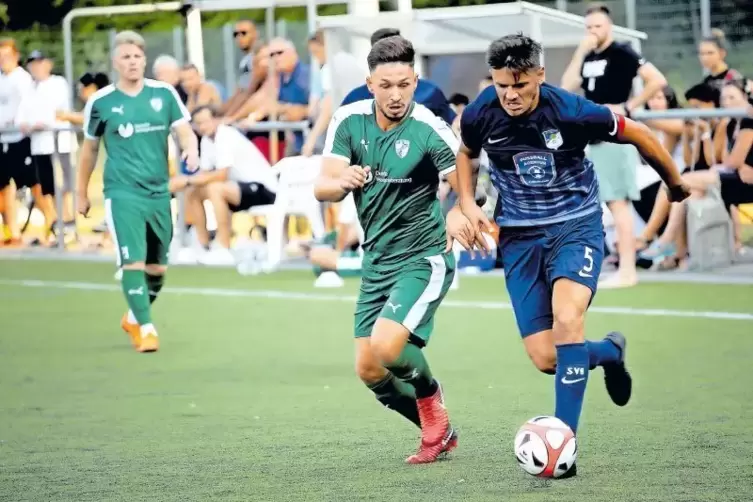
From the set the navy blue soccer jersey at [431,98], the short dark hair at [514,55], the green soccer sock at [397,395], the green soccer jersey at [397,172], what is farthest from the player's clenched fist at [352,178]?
the navy blue soccer jersey at [431,98]

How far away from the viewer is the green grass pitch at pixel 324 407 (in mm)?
6602

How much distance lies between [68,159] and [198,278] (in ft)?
12.0

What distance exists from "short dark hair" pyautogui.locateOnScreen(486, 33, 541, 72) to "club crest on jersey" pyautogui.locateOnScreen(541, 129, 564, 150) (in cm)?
31

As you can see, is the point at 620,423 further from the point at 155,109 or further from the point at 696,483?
the point at 155,109

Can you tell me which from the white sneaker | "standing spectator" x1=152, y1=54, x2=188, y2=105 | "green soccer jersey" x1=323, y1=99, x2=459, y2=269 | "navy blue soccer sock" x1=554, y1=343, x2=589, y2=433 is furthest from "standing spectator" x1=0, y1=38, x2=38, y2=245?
"navy blue soccer sock" x1=554, y1=343, x2=589, y2=433

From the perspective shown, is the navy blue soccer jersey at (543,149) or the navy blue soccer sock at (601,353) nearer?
the navy blue soccer jersey at (543,149)

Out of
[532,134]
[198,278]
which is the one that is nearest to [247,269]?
[198,278]

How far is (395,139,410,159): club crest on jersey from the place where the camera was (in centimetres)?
707

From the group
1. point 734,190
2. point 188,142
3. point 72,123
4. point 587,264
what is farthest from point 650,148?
point 72,123

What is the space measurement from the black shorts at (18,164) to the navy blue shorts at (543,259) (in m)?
12.9

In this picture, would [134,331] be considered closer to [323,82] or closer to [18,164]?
[323,82]

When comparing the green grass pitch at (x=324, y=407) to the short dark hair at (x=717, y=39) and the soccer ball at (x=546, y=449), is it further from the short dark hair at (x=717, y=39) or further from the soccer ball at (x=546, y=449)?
the short dark hair at (x=717, y=39)

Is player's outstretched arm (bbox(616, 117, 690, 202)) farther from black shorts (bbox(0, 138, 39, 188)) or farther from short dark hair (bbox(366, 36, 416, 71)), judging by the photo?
black shorts (bbox(0, 138, 39, 188))

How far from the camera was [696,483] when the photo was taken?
6.37 m
